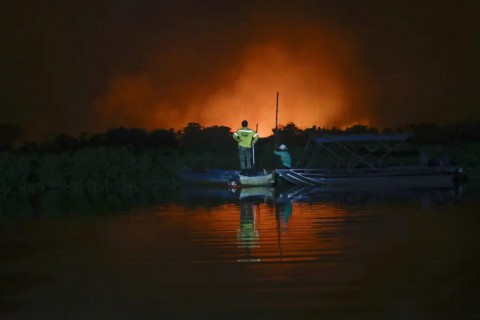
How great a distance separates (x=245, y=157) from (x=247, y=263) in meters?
15.0

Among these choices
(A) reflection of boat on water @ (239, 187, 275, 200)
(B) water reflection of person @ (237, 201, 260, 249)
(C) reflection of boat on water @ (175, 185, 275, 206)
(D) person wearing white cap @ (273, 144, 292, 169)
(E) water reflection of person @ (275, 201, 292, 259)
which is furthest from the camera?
(D) person wearing white cap @ (273, 144, 292, 169)

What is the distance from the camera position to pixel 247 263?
7996mm

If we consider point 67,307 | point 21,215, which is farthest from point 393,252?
point 21,215

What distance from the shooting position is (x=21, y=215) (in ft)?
49.0

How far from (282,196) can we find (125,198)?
450 cm

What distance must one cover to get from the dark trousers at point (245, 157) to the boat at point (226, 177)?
293 millimetres

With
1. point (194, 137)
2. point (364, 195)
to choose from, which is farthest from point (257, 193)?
point (194, 137)

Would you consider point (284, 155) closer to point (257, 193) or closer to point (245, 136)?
point (245, 136)

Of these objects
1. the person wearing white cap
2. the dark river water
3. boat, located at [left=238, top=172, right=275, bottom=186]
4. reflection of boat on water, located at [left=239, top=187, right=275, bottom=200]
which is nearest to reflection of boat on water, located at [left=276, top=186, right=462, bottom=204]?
reflection of boat on water, located at [left=239, top=187, right=275, bottom=200]

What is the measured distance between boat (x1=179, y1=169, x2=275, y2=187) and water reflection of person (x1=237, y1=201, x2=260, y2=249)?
673cm

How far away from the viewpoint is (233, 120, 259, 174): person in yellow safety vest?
73.3 feet

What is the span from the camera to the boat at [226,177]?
22062mm

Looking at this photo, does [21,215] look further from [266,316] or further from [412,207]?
[266,316]

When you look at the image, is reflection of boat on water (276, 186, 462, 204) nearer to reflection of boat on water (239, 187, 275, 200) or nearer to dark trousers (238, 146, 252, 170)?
reflection of boat on water (239, 187, 275, 200)
